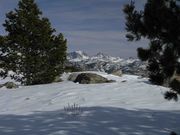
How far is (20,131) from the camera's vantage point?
380 inches

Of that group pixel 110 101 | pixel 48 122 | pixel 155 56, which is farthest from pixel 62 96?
pixel 155 56

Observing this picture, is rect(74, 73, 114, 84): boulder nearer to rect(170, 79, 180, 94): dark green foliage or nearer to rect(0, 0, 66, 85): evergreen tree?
rect(0, 0, 66, 85): evergreen tree

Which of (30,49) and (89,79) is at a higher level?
(30,49)

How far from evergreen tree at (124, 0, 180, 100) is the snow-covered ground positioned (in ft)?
5.46

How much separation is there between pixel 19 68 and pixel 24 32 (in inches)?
104

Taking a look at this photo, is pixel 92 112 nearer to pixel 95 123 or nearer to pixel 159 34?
pixel 95 123

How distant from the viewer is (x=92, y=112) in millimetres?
11117

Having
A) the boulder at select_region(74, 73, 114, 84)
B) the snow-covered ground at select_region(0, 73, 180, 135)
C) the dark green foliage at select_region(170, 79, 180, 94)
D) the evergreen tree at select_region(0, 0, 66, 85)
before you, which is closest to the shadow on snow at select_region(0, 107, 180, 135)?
the snow-covered ground at select_region(0, 73, 180, 135)

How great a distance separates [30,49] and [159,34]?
22.1 meters

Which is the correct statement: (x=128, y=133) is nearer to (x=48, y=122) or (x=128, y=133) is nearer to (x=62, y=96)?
(x=48, y=122)

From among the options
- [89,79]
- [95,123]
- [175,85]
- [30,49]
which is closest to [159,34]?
[175,85]

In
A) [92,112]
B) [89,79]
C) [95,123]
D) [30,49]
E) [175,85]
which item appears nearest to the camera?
[175,85]

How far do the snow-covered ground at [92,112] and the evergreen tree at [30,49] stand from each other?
12547mm

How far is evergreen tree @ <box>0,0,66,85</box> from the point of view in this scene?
28.9 metres
